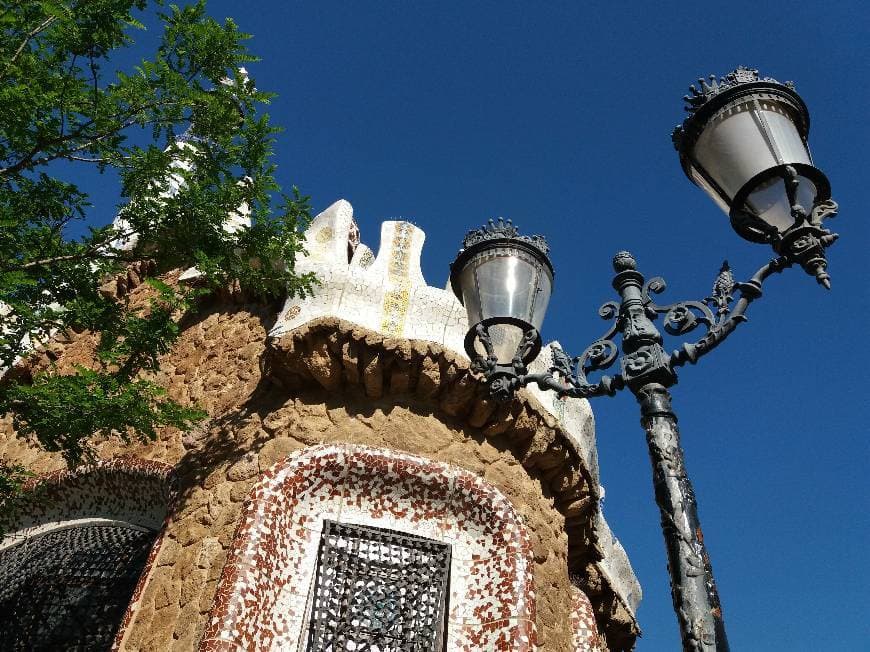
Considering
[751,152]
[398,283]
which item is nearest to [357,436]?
[398,283]

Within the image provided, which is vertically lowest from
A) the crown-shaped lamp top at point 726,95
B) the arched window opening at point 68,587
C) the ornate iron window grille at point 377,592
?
the ornate iron window grille at point 377,592

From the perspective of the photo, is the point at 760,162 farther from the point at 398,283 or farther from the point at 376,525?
the point at 376,525

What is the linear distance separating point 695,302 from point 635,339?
0.25m

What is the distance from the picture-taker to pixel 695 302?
2.55 m

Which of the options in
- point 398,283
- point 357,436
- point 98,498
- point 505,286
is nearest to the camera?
point 505,286

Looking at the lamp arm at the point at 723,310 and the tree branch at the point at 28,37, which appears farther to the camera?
the tree branch at the point at 28,37

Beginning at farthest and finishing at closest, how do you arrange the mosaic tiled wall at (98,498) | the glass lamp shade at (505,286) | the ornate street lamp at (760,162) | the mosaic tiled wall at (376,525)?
the mosaic tiled wall at (98,498) → the mosaic tiled wall at (376,525) → the glass lamp shade at (505,286) → the ornate street lamp at (760,162)

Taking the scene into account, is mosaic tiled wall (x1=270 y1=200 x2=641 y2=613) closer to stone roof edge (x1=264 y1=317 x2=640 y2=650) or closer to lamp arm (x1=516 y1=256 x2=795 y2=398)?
stone roof edge (x1=264 y1=317 x2=640 y2=650)

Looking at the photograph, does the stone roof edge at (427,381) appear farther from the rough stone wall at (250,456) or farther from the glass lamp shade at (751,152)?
the glass lamp shade at (751,152)

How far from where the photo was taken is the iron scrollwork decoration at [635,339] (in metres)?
2.39

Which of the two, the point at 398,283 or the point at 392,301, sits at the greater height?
the point at 398,283

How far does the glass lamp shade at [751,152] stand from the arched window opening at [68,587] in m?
4.93

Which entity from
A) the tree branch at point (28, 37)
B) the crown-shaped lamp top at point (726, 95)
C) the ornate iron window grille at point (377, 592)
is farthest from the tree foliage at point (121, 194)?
the crown-shaped lamp top at point (726, 95)

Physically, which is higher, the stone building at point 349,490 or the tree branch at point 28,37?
the tree branch at point 28,37
